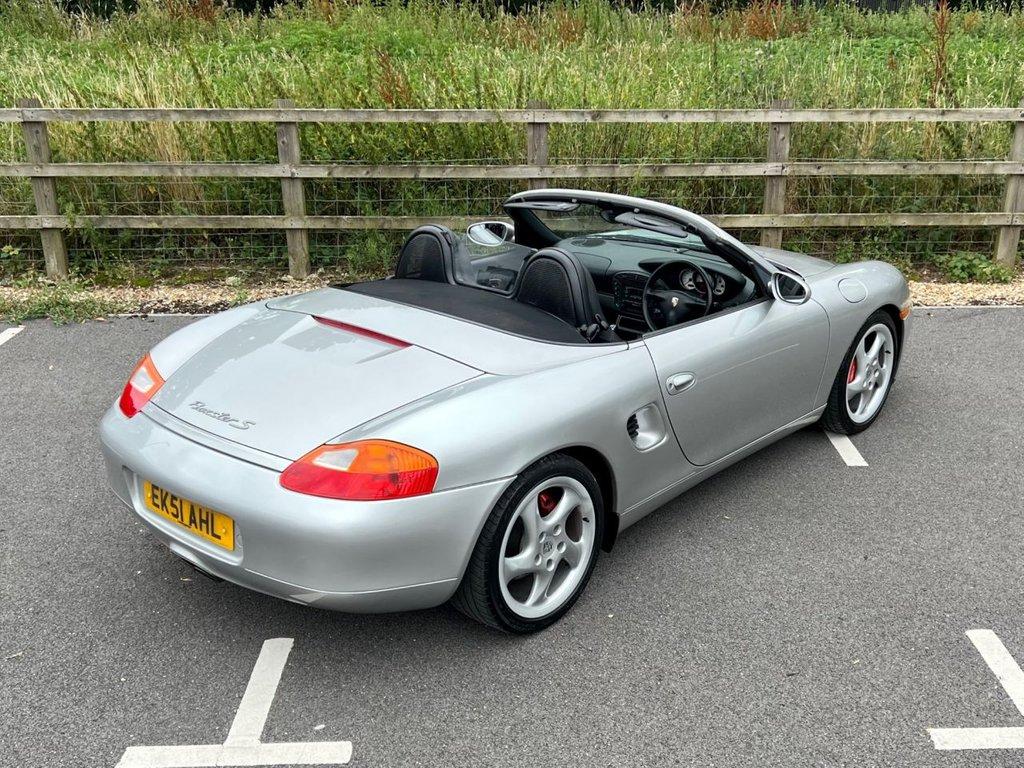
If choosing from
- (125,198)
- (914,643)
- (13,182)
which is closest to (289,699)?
(914,643)

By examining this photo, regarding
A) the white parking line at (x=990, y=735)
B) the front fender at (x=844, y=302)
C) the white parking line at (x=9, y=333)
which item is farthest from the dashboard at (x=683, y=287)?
the white parking line at (x=9, y=333)

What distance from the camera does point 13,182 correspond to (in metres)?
7.92

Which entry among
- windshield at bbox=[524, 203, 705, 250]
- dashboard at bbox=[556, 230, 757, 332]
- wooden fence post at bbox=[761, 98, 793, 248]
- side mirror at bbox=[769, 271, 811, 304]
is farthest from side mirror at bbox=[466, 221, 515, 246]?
wooden fence post at bbox=[761, 98, 793, 248]

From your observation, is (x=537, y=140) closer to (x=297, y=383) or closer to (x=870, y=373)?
(x=870, y=373)

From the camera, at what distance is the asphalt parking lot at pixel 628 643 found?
2.54 metres

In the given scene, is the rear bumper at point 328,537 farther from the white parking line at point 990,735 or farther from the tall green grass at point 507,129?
the tall green grass at point 507,129

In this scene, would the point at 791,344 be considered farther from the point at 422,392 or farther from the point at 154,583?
the point at 154,583

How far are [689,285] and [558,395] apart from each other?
1099 millimetres

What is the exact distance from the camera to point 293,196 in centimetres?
732

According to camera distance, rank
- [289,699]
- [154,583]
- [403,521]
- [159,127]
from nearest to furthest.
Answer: [403,521] < [289,699] < [154,583] < [159,127]

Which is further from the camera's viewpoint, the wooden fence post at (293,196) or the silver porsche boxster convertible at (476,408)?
the wooden fence post at (293,196)

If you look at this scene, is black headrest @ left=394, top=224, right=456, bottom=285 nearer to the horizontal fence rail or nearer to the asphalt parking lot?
the asphalt parking lot

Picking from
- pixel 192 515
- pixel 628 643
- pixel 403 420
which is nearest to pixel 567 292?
pixel 403 420

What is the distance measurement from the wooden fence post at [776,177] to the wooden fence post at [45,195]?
226 inches
